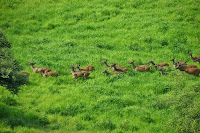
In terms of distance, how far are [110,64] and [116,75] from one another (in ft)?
7.22

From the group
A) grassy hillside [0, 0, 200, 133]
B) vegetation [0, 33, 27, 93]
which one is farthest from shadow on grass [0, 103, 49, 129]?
vegetation [0, 33, 27, 93]

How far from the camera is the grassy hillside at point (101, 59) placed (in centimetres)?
1725

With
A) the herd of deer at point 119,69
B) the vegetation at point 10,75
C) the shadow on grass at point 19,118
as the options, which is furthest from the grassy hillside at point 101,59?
the vegetation at point 10,75

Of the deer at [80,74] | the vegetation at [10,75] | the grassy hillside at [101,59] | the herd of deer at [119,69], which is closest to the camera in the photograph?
the vegetation at [10,75]

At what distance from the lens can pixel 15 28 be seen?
112 ft

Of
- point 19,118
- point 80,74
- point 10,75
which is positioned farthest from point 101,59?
point 19,118

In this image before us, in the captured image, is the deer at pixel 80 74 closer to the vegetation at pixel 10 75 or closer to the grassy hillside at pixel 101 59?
the grassy hillside at pixel 101 59

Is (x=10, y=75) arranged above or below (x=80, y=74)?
above

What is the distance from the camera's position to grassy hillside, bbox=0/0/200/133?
17.2m

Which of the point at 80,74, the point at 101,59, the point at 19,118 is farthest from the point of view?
the point at 101,59

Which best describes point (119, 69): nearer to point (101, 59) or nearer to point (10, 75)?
point (101, 59)

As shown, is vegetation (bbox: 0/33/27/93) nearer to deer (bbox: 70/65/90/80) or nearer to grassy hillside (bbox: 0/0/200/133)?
grassy hillside (bbox: 0/0/200/133)

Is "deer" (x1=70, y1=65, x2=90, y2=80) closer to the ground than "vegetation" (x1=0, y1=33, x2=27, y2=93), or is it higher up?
closer to the ground

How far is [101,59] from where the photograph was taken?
25.9m
